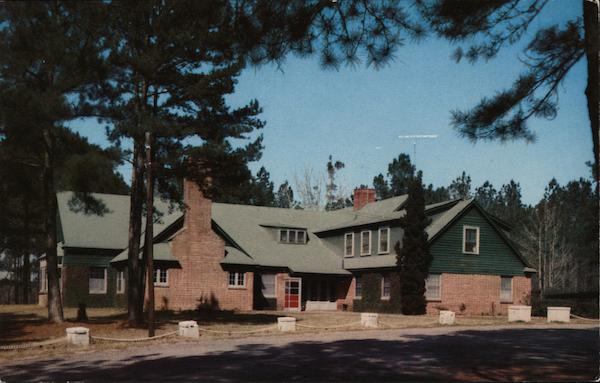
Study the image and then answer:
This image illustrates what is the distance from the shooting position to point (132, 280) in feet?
86.8

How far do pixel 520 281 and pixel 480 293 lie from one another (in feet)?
10.8

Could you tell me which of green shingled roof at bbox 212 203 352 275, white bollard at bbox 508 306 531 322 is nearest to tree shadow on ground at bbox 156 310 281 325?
green shingled roof at bbox 212 203 352 275

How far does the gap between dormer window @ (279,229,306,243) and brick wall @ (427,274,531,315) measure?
37.1 feet

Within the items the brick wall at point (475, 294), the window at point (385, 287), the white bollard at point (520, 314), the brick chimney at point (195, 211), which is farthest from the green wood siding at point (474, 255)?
the brick chimney at point (195, 211)

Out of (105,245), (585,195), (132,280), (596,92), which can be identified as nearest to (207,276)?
(105,245)

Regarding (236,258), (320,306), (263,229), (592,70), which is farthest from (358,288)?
(592,70)

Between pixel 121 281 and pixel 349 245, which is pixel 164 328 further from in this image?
pixel 349 245

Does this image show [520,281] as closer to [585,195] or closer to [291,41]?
[291,41]

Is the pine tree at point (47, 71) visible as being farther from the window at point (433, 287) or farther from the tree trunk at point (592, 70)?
the window at point (433, 287)

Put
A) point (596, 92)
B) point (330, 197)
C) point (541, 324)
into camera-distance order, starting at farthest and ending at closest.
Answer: point (330, 197)
point (541, 324)
point (596, 92)

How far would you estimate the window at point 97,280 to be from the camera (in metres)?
41.0

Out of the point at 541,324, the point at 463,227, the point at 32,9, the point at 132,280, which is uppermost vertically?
the point at 32,9

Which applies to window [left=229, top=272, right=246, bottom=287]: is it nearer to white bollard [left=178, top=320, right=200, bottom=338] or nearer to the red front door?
the red front door

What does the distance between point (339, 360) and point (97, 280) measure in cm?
2894
